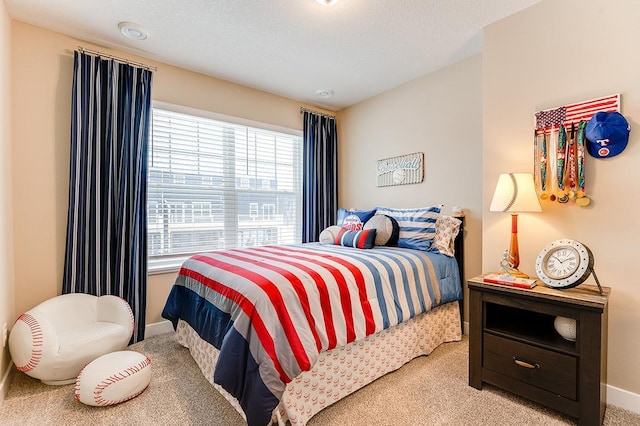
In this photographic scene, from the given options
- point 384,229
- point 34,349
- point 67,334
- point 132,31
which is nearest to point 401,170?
point 384,229

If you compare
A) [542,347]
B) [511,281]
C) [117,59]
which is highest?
[117,59]

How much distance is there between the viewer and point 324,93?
12.1 ft

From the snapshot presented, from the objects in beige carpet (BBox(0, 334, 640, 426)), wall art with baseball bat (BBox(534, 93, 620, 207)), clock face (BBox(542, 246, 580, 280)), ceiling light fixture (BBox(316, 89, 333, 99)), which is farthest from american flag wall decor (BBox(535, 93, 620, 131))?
ceiling light fixture (BBox(316, 89, 333, 99))

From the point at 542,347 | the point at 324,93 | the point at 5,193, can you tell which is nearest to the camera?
the point at 542,347

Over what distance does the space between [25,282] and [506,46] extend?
13.1 feet

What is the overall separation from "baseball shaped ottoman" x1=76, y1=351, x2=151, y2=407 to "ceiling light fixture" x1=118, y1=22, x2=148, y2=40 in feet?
7.72

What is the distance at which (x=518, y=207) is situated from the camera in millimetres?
1894

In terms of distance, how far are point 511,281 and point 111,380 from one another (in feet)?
7.84

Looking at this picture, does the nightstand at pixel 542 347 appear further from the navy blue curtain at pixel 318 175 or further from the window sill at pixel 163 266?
the window sill at pixel 163 266

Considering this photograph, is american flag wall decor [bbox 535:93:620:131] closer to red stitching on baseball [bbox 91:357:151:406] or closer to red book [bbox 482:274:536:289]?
red book [bbox 482:274:536:289]

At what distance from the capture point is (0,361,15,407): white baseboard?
5.95ft

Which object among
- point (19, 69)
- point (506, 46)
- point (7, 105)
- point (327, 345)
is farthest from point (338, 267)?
point (19, 69)

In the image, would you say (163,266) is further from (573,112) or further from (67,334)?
(573,112)

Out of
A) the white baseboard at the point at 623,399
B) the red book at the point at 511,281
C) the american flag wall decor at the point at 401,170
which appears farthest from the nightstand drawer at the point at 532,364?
the american flag wall decor at the point at 401,170
